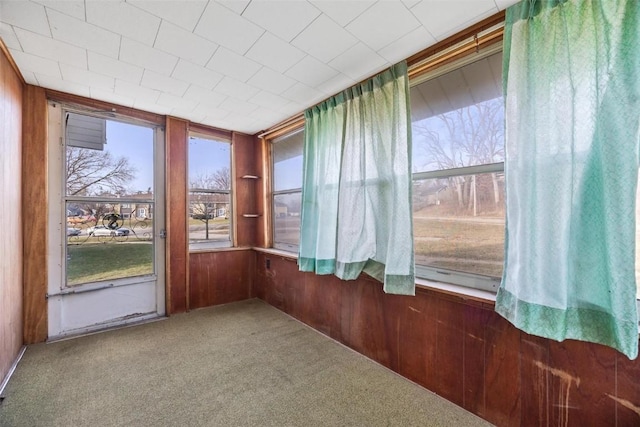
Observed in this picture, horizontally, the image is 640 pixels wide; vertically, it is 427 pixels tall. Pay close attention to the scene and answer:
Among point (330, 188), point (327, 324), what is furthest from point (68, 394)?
point (330, 188)

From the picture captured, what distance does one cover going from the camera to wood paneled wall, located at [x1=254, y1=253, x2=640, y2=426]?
123cm

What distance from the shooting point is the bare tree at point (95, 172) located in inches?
108

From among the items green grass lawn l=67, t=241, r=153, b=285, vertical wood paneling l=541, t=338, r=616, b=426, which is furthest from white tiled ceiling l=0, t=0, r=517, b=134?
vertical wood paneling l=541, t=338, r=616, b=426

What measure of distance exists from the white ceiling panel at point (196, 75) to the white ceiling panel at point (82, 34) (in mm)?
411

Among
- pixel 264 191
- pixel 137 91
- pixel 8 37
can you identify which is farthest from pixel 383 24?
pixel 264 191

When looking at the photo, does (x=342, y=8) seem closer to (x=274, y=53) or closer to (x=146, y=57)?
(x=274, y=53)

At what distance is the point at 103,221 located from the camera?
9.53 feet

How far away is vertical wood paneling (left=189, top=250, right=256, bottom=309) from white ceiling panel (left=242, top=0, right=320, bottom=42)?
2.83 meters

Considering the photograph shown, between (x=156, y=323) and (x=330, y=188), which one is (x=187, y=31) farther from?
(x=156, y=323)

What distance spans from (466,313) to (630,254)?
826 mm

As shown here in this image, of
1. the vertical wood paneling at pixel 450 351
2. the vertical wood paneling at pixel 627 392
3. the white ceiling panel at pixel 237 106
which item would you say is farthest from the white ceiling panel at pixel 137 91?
the vertical wood paneling at pixel 627 392

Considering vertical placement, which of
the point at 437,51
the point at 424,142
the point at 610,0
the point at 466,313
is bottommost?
the point at 466,313

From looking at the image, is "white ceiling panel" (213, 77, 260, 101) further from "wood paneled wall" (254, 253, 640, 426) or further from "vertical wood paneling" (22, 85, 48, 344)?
"wood paneled wall" (254, 253, 640, 426)

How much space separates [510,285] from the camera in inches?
56.1
